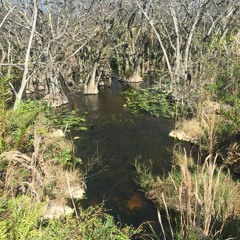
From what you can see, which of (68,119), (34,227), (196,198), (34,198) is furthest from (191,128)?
(196,198)

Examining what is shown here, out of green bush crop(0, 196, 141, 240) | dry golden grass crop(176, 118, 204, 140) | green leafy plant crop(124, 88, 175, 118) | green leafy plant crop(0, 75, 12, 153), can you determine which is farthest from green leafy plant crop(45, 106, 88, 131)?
green bush crop(0, 196, 141, 240)

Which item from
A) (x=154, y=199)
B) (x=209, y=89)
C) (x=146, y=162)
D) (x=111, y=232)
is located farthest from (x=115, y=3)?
(x=111, y=232)

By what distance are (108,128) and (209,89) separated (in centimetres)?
441

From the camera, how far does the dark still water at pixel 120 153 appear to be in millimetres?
6602

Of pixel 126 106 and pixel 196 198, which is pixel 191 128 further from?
pixel 196 198

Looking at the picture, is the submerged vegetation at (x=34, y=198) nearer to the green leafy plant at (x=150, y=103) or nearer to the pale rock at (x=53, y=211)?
the pale rock at (x=53, y=211)

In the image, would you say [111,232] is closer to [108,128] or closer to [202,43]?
[108,128]

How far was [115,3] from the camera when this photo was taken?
1966cm

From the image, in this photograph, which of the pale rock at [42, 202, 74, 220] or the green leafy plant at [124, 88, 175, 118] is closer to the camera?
the pale rock at [42, 202, 74, 220]

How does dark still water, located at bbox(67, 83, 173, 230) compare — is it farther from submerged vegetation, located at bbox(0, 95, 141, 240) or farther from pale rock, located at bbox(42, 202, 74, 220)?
pale rock, located at bbox(42, 202, 74, 220)

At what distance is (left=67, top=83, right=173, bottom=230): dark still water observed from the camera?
6.60 metres

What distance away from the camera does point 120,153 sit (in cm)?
974

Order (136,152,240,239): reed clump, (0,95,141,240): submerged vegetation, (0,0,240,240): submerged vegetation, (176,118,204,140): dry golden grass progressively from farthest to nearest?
(176,118,204,140): dry golden grass → (0,0,240,240): submerged vegetation → (0,95,141,240): submerged vegetation → (136,152,240,239): reed clump

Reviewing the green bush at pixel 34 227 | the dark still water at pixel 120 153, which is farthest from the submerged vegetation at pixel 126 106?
the dark still water at pixel 120 153
